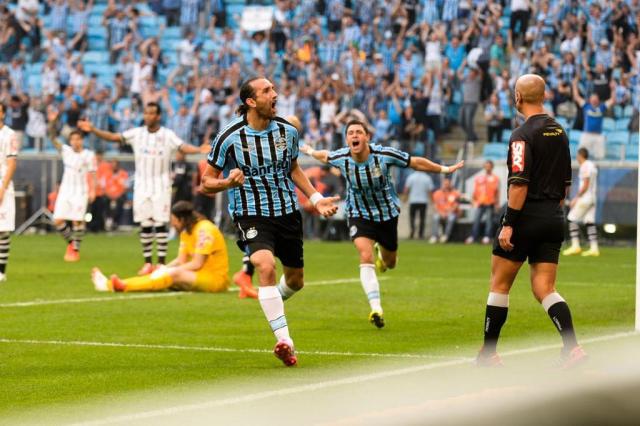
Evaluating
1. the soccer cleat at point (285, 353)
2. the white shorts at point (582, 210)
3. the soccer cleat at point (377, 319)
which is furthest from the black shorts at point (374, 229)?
the white shorts at point (582, 210)

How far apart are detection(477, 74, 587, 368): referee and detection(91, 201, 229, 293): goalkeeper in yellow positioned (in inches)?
276

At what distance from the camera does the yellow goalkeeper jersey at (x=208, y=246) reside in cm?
1535

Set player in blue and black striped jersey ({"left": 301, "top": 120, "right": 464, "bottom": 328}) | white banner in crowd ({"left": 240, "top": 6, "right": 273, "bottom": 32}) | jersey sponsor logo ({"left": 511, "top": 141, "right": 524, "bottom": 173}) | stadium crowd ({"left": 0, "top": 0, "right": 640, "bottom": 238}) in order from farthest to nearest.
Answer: white banner in crowd ({"left": 240, "top": 6, "right": 273, "bottom": 32}) < stadium crowd ({"left": 0, "top": 0, "right": 640, "bottom": 238}) < player in blue and black striped jersey ({"left": 301, "top": 120, "right": 464, "bottom": 328}) < jersey sponsor logo ({"left": 511, "top": 141, "right": 524, "bottom": 173})

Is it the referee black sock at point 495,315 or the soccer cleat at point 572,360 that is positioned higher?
the soccer cleat at point 572,360

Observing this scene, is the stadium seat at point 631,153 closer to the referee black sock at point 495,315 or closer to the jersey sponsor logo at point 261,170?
the jersey sponsor logo at point 261,170

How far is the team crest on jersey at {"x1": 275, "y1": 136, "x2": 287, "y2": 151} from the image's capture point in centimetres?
977

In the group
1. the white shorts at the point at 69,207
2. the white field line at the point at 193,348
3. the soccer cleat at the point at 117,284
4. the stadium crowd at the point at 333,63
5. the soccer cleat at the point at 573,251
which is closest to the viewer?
the white field line at the point at 193,348

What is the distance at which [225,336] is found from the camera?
37.2ft

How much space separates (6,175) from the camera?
16.8 m

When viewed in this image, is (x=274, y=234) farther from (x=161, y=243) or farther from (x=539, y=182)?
(x=161, y=243)

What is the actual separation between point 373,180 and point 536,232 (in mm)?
4418

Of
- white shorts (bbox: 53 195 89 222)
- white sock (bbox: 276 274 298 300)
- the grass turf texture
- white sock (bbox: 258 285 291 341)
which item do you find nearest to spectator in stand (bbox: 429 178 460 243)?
the grass turf texture

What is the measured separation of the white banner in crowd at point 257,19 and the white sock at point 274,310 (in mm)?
28502

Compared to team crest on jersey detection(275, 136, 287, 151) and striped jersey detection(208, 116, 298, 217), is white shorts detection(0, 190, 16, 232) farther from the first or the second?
team crest on jersey detection(275, 136, 287, 151)
